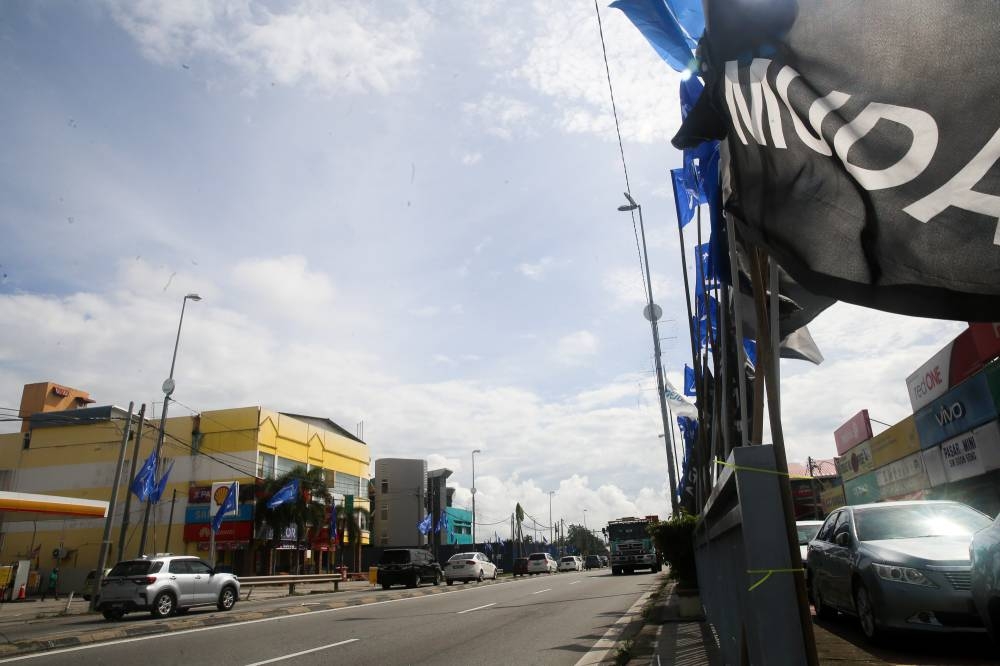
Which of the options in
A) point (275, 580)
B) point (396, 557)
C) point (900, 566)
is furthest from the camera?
point (396, 557)

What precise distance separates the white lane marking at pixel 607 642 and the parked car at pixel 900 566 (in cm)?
313

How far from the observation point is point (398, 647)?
9984 mm

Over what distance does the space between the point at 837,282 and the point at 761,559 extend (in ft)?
3.25

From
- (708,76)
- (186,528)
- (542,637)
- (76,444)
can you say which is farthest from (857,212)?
(76,444)

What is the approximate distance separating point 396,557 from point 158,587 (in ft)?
46.0

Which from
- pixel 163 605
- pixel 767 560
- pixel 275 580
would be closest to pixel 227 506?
pixel 275 580

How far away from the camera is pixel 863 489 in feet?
92.6

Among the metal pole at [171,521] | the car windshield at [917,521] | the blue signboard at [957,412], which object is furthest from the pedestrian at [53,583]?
the blue signboard at [957,412]

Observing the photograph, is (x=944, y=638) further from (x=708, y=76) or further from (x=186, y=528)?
(x=186, y=528)

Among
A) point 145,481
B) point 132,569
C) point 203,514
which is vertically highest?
point 145,481

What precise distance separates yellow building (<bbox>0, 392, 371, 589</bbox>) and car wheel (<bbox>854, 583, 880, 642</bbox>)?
1576 inches

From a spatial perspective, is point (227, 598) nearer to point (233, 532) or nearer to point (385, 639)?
point (385, 639)

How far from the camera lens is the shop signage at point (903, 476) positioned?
21.8 metres

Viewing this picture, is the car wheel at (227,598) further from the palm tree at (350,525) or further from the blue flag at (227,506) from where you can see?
the palm tree at (350,525)
